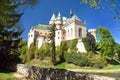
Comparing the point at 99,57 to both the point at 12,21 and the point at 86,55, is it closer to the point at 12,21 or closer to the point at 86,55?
the point at 86,55

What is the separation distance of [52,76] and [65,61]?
4060cm

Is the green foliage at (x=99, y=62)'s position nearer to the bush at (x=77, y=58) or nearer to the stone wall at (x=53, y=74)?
the bush at (x=77, y=58)

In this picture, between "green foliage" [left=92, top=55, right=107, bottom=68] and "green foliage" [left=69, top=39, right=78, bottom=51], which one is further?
"green foliage" [left=69, top=39, right=78, bottom=51]

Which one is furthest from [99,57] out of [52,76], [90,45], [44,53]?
[52,76]

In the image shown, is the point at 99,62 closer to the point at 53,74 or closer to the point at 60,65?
the point at 60,65

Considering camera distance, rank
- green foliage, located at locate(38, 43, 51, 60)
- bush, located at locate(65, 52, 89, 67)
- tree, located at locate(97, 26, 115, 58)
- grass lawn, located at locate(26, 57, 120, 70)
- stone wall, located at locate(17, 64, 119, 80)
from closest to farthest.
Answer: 1. stone wall, located at locate(17, 64, 119, 80)
2. grass lawn, located at locate(26, 57, 120, 70)
3. bush, located at locate(65, 52, 89, 67)
4. tree, located at locate(97, 26, 115, 58)
5. green foliage, located at locate(38, 43, 51, 60)

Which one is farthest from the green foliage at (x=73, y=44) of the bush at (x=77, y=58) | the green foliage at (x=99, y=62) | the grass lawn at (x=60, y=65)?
the green foliage at (x=99, y=62)

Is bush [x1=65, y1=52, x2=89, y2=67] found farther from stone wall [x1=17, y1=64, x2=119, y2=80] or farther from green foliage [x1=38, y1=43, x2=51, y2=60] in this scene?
stone wall [x1=17, y1=64, x2=119, y2=80]

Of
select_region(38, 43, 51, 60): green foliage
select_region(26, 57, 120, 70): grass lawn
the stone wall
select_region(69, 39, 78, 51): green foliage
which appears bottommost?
select_region(26, 57, 120, 70): grass lawn

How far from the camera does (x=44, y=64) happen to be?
5375cm

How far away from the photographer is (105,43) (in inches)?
2119

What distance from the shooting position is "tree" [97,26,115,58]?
2082 inches

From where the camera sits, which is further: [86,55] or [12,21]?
[86,55]

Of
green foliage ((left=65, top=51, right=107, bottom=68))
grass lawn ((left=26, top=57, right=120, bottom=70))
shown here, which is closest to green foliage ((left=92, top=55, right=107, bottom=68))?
green foliage ((left=65, top=51, right=107, bottom=68))
